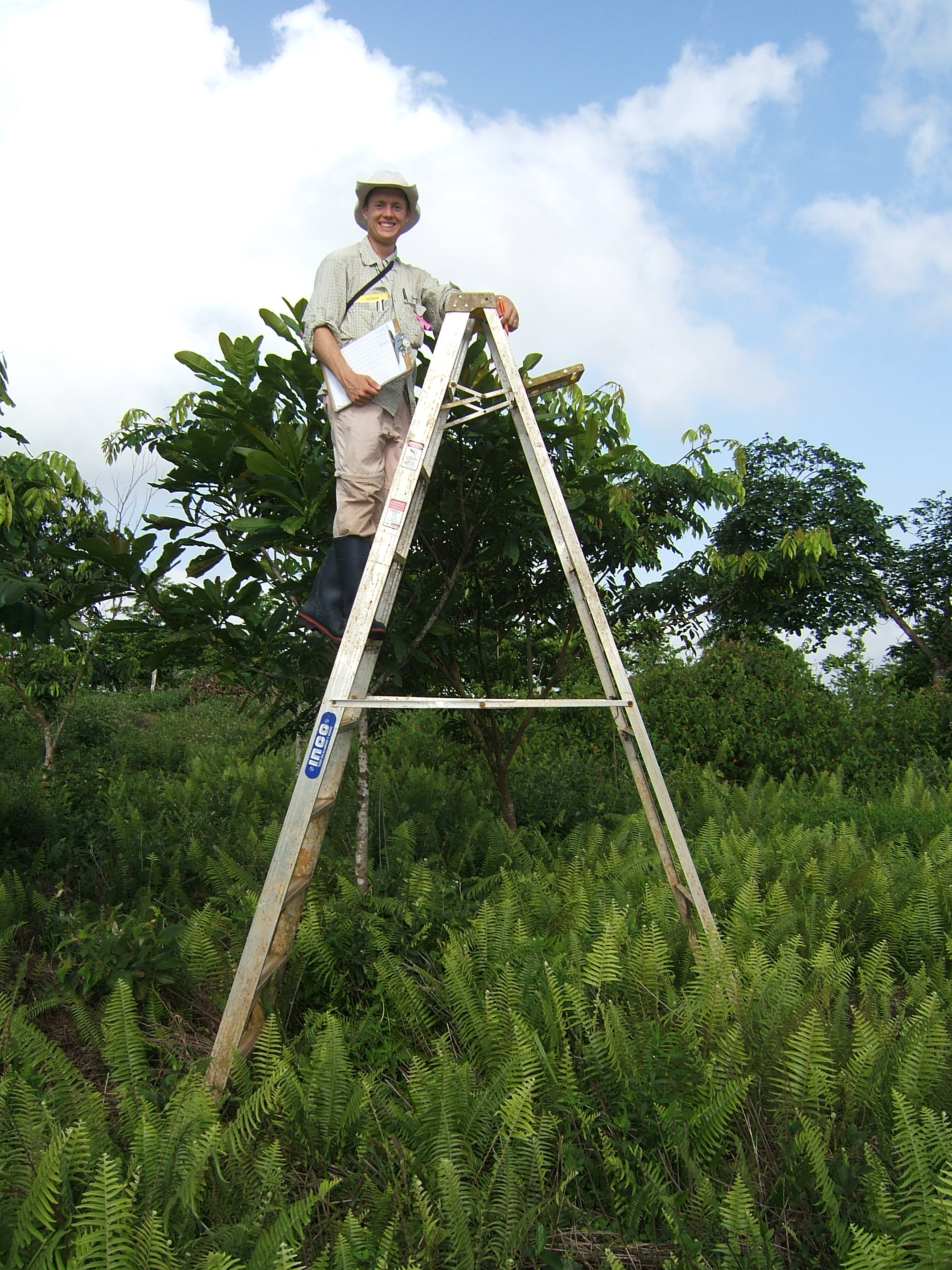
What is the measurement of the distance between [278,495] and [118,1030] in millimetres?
2203

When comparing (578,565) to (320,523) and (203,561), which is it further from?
(203,561)

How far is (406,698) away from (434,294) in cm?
190

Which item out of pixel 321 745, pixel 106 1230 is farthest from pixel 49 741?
pixel 106 1230

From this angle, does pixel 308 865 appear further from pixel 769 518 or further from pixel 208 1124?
pixel 769 518

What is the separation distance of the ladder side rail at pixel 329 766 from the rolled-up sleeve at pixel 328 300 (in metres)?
0.48

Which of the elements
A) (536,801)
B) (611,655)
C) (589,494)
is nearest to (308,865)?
(611,655)

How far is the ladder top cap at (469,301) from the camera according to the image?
141 inches

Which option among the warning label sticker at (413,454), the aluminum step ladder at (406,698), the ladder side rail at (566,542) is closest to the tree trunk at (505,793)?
the aluminum step ladder at (406,698)

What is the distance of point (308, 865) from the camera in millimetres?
3254

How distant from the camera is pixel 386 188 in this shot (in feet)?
12.4

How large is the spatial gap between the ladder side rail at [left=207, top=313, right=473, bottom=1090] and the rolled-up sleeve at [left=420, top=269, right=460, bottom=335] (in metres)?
0.35

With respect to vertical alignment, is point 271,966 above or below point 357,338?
below

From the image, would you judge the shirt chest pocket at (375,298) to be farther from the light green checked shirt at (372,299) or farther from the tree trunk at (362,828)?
the tree trunk at (362,828)

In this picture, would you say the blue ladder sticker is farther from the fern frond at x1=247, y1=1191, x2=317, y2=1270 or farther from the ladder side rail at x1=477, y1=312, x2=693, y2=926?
the fern frond at x1=247, y1=1191, x2=317, y2=1270
